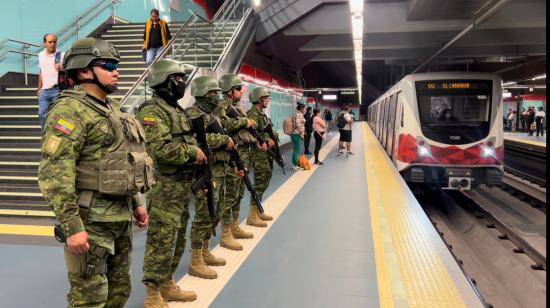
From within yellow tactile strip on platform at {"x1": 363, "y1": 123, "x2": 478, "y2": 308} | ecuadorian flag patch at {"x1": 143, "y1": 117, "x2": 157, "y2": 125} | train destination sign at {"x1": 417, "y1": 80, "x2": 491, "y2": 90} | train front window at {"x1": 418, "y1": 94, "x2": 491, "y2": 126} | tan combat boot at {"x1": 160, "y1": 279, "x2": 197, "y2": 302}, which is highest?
train destination sign at {"x1": 417, "y1": 80, "x2": 491, "y2": 90}

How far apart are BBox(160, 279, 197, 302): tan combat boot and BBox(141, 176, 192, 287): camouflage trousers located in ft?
0.55

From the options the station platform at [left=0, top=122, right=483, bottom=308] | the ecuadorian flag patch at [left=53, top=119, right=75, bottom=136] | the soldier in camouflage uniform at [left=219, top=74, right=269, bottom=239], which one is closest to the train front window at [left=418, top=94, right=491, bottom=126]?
the station platform at [left=0, top=122, right=483, bottom=308]

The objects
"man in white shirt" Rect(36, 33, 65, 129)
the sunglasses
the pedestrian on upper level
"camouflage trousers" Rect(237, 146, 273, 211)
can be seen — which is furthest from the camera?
the pedestrian on upper level

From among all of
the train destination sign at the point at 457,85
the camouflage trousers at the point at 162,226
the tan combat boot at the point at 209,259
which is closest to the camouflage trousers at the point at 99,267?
the camouflage trousers at the point at 162,226

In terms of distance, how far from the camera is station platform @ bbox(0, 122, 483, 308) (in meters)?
3.46

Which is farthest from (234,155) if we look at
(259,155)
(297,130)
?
(297,130)

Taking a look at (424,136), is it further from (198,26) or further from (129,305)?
(129,305)

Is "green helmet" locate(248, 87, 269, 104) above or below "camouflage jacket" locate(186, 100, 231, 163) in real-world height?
above

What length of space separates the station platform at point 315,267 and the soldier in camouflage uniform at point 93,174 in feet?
3.93

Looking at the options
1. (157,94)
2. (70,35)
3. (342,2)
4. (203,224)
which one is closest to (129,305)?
(203,224)

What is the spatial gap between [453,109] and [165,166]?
692 cm

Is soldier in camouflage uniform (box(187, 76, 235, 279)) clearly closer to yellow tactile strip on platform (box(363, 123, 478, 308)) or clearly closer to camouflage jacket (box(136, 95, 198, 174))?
camouflage jacket (box(136, 95, 198, 174))

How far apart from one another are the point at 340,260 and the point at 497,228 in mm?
4994

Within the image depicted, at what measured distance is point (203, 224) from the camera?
380cm
